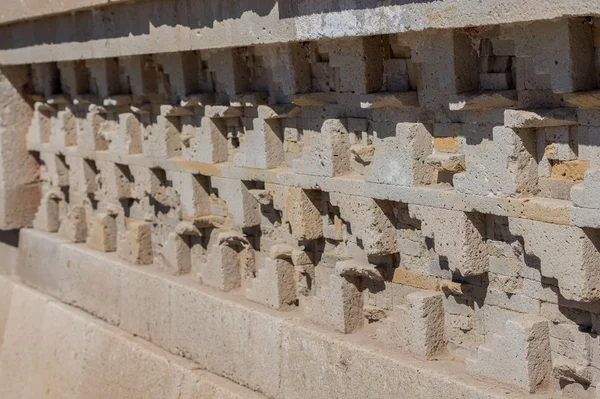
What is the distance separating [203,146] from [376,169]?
192 cm

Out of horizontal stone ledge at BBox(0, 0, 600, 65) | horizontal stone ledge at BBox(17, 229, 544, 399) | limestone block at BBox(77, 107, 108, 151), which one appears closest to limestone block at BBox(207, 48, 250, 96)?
horizontal stone ledge at BBox(0, 0, 600, 65)

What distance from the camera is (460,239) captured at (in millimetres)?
5000

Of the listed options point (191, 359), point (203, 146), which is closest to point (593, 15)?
point (203, 146)

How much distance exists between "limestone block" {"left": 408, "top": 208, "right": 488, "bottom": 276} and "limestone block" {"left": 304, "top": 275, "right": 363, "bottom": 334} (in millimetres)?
839

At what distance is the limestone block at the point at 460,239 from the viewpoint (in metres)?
4.97

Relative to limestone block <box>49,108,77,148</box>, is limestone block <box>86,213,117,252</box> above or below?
below

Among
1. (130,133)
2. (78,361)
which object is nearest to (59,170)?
(130,133)

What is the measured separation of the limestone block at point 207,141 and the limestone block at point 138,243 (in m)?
1.07

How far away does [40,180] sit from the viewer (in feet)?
33.1

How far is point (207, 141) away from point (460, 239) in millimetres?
2474

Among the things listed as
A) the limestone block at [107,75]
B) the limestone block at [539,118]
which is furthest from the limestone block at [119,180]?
the limestone block at [539,118]

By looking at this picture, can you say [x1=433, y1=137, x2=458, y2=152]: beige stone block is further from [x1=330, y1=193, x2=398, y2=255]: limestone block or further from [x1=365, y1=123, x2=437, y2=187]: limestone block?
[x1=330, y1=193, x2=398, y2=255]: limestone block

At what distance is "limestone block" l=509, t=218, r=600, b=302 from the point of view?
4.40 meters

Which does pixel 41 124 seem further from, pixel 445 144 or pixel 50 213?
pixel 445 144
